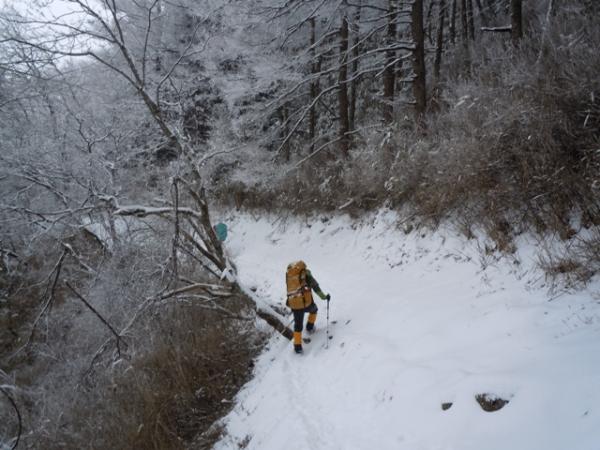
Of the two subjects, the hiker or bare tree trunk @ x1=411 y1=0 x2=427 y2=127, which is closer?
the hiker

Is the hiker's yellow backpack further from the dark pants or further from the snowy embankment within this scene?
the snowy embankment

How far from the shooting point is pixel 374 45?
51.6ft

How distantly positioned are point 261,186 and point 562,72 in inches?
466

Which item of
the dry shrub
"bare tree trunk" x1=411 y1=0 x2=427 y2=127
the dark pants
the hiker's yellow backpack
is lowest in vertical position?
the dark pants

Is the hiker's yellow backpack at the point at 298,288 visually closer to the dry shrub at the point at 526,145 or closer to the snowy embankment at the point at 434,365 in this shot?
the snowy embankment at the point at 434,365

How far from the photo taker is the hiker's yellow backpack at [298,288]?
255 inches

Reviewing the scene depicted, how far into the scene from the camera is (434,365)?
397cm

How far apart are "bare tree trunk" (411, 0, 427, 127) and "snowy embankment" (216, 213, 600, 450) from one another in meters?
3.16

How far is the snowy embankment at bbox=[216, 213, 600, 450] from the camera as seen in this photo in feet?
9.31

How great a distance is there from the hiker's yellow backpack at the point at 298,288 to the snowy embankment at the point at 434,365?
2.61 feet

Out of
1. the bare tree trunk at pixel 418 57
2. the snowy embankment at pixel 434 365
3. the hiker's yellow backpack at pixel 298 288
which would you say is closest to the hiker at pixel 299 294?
the hiker's yellow backpack at pixel 298 288

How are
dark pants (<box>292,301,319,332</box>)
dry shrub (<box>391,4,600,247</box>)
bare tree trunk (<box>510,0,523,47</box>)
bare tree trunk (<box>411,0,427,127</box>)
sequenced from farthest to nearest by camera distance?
1. bare tree trunk (<box>411,0,427,127</box>)
2. bare tree trunk (<box>510,0,523,47</box>)
3. dark pants (<box>292,301,319,332</box>)
4. dry shrub (<box>391,4,600,247</box>)

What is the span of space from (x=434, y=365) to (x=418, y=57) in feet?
23.7

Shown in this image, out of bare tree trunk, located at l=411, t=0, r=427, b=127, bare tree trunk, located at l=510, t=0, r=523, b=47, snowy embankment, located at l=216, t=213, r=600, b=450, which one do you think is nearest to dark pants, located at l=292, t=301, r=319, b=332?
snowy embankment, located at l=216, t=213, r=600, b=450
